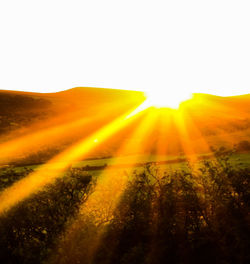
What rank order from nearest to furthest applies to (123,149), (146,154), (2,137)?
(146,154) → (123,149) → (2,137)

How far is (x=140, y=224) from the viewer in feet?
22.3

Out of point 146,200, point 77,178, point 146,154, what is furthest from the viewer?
point 146,154

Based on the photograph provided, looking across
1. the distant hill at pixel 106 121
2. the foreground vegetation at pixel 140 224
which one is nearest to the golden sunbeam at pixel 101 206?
the foreground vegetation at pixel 140 224

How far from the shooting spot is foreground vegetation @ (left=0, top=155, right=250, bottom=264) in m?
6.26

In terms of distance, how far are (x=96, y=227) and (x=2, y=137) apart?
131ft

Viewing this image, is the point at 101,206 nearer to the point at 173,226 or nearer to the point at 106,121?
the point at 173,226

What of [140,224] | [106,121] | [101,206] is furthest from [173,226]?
[106,121]

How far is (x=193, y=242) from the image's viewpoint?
638cm

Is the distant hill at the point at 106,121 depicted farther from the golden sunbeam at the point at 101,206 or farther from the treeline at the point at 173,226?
the golden sunbeam at the point at 101,206

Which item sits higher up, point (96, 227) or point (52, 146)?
point (96, 227)

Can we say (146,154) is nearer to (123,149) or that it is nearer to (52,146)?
(123,149)

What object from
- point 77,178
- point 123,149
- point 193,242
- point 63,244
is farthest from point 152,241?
point 123,149

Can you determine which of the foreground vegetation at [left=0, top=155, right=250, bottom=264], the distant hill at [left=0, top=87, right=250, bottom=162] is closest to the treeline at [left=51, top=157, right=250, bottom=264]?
the foreground vegetation at [left=0, top=155, right=250, bottom=264]

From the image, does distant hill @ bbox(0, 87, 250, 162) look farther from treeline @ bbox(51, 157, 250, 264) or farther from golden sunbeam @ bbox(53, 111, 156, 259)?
golden sunbeam @ bbox(53, 111, 156, 259)
